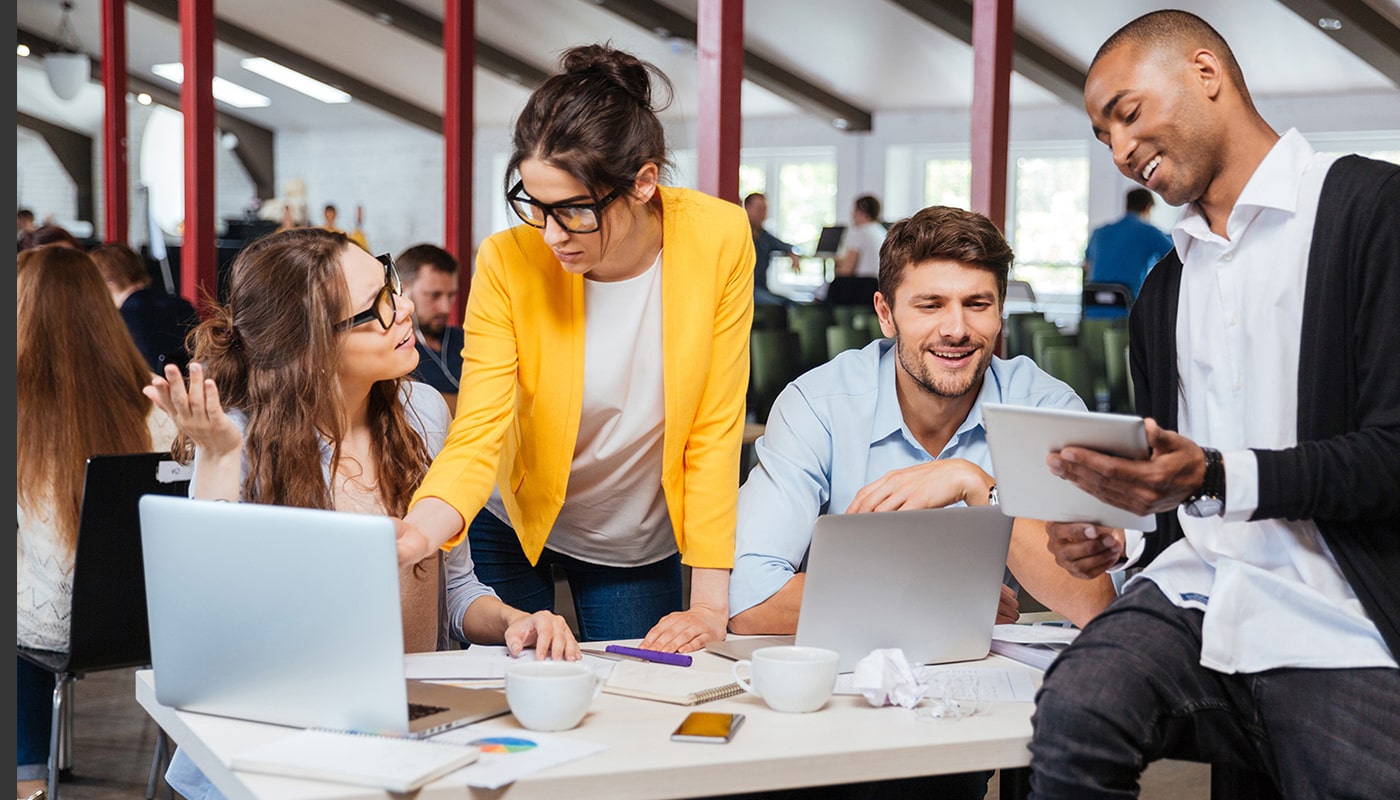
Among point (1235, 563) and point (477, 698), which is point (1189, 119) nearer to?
point (1235, 563)

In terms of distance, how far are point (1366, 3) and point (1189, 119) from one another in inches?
373

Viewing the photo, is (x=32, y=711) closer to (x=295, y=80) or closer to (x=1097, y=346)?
(x=1097, y=346)

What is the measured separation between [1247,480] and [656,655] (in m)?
0.71

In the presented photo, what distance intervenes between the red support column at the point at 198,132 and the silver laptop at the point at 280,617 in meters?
5.47

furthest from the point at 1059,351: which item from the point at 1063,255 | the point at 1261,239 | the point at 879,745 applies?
the point at 1063,255

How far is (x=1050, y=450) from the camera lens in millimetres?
1431

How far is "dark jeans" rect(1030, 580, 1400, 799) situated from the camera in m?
1.46

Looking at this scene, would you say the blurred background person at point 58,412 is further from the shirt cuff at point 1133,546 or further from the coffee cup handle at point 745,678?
the shirt cuff at point 1133,546

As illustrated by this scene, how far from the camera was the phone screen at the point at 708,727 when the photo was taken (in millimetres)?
1375

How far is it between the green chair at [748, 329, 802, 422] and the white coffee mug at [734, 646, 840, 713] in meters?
4.45

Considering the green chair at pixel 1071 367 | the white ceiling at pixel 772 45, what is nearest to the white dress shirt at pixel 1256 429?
the green chair at pixel 1071 367

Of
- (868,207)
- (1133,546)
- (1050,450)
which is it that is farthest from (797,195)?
(1050,450)

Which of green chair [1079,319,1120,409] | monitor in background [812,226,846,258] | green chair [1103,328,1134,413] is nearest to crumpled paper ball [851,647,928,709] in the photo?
green chair [1103,328,1134,413]

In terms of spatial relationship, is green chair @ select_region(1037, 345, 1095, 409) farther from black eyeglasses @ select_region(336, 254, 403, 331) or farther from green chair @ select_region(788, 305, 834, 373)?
black eyeglasses @ select_region(336, 254, 403, 331)
